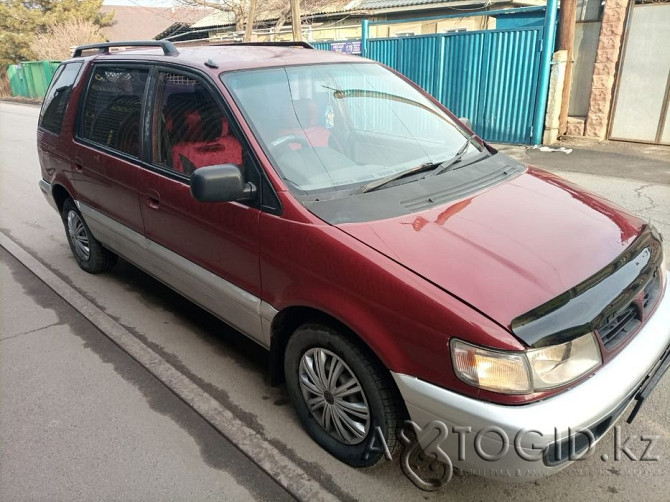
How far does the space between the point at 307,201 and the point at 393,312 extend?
750mm

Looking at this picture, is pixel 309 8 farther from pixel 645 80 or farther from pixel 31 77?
pixel 31 77

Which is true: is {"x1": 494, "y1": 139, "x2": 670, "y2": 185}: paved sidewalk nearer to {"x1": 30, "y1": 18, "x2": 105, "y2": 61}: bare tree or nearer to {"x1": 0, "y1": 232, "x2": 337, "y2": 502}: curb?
{"x1": 0, "y1": 232, "x2": 337, "y2": 502}: curb

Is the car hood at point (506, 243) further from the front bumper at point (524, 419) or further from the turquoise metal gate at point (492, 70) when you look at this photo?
the turquoise metal gate at point (492, 70)

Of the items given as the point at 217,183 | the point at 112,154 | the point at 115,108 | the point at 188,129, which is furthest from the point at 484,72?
the point at 217,183

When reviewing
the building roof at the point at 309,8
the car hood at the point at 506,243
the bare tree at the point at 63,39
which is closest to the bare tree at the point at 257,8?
the building roof at the point at 309,8

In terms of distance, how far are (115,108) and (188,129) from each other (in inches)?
42.1

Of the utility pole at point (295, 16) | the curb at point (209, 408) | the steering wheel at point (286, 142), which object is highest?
the utility pole at point (295, 16)

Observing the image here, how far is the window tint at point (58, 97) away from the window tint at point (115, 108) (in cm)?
44

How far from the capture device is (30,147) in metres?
12.5

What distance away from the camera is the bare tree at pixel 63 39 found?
29703 mm

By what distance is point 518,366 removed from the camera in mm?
1825

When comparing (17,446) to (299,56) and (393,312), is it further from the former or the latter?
(299,56)

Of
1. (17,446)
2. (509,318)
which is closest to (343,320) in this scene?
(509,318)

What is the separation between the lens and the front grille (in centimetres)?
206
